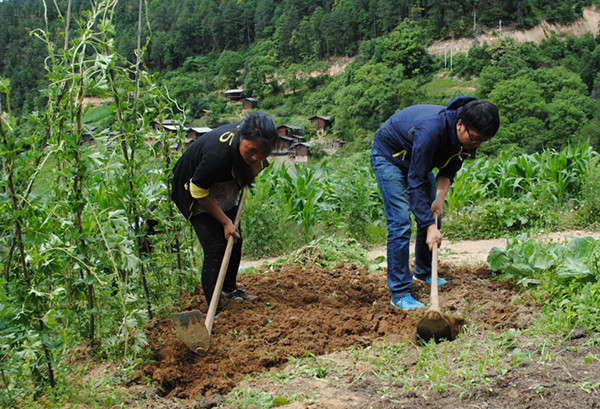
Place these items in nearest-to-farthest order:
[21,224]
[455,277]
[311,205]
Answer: [21,224] < [455,277] < [311,205]

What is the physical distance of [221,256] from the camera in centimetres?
324

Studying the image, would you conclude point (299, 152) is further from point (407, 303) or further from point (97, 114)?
point (407, 303)

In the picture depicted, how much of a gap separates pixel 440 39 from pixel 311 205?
5692cm

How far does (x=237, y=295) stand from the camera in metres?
3.68

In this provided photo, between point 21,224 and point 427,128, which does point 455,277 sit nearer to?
point 427,128

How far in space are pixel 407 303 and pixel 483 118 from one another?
1398 mm

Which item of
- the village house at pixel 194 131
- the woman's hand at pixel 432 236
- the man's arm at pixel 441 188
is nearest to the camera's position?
the woman's hand at pixel 432 236

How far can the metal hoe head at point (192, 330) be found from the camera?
9.07ft

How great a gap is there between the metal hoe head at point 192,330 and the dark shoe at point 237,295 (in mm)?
835

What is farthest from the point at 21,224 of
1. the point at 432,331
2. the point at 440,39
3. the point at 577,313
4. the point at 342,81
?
the point at 440,39

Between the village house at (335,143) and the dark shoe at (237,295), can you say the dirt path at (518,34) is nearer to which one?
the village house at (335,143)

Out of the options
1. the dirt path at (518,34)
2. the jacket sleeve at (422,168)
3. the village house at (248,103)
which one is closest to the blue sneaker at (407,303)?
the jacket sleeve at (422,168)

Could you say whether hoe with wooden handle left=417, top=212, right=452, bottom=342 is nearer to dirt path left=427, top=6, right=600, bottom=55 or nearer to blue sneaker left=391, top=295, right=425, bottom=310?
blue sneaker left=391, top=295, right=425, bottom=310

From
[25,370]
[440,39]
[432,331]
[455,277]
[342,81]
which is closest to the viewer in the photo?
[25,370]
